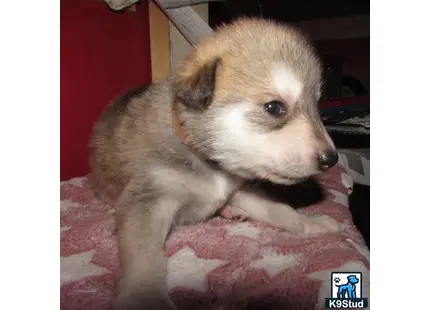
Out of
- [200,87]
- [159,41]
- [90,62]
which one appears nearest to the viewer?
[200,87]

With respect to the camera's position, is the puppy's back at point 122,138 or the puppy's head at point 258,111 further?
the puppy's back at point 122,138

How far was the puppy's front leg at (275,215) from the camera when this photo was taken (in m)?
2.21

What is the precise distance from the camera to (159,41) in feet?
11.7

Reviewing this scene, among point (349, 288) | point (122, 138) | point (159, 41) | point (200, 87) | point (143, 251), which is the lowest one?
point (349, 288)

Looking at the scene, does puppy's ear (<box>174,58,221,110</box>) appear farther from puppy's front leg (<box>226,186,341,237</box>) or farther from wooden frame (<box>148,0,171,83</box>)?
wooden frame (<box>148,0,171,83</box>)

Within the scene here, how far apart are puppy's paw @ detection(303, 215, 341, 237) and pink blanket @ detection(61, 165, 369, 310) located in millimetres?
50

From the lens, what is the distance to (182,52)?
3.49 metres

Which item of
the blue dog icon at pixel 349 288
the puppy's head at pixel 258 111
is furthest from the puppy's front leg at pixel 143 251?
the blue dog icon at pixel 349 288

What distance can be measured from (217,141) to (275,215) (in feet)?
2.38

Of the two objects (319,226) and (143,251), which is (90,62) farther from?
(319,226)

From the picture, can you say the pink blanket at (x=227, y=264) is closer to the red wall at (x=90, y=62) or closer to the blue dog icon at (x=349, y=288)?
the blue dog icon at (x=349, y=288)

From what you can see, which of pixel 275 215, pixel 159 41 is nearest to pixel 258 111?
pixel 275 215

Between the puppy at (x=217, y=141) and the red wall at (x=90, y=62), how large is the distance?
0.91 metres
